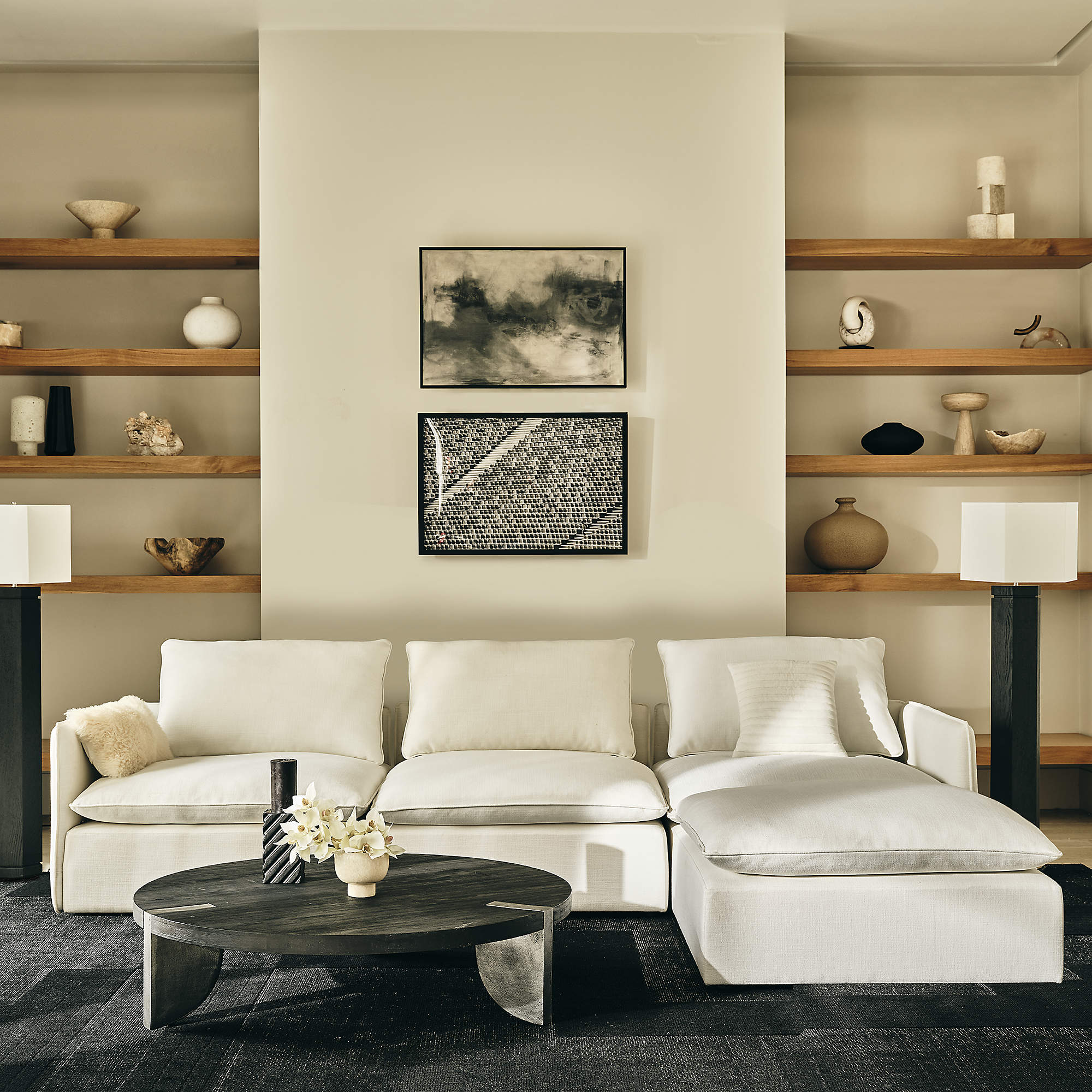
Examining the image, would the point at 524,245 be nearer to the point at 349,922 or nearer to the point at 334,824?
the point at 334,824

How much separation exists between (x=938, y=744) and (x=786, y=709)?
49 cm

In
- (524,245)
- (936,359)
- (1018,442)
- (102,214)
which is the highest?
(102,214)

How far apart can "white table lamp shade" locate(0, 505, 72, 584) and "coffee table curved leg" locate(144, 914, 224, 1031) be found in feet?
5.35

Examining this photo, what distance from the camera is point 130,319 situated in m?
4.40

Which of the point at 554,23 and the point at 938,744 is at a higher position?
the point at 554,23

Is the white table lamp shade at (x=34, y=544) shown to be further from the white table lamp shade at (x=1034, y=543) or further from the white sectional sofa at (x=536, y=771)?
the white table lamp shade at (x=1034, y=543)

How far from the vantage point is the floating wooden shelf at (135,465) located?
413 centimetres

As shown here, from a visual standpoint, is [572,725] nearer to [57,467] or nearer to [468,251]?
[468,251]

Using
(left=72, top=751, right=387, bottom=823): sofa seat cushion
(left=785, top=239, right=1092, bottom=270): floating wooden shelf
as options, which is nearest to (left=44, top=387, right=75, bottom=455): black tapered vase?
(left=72, top=751, right=387, bottom=823): sofa seat cushion

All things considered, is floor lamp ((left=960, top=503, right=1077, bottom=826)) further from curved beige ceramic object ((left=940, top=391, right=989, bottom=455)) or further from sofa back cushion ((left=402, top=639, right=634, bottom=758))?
sofa back cushion ((left=402, top=639, right=634, bottom=758))

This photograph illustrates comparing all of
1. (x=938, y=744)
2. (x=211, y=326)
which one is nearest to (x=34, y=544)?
(x=211, y=326)

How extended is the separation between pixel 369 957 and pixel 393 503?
1.88 meters

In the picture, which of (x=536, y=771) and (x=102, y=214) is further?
(x=102, y=214)

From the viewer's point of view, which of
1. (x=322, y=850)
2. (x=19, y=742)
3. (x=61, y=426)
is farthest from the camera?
(x=61, y=426)
